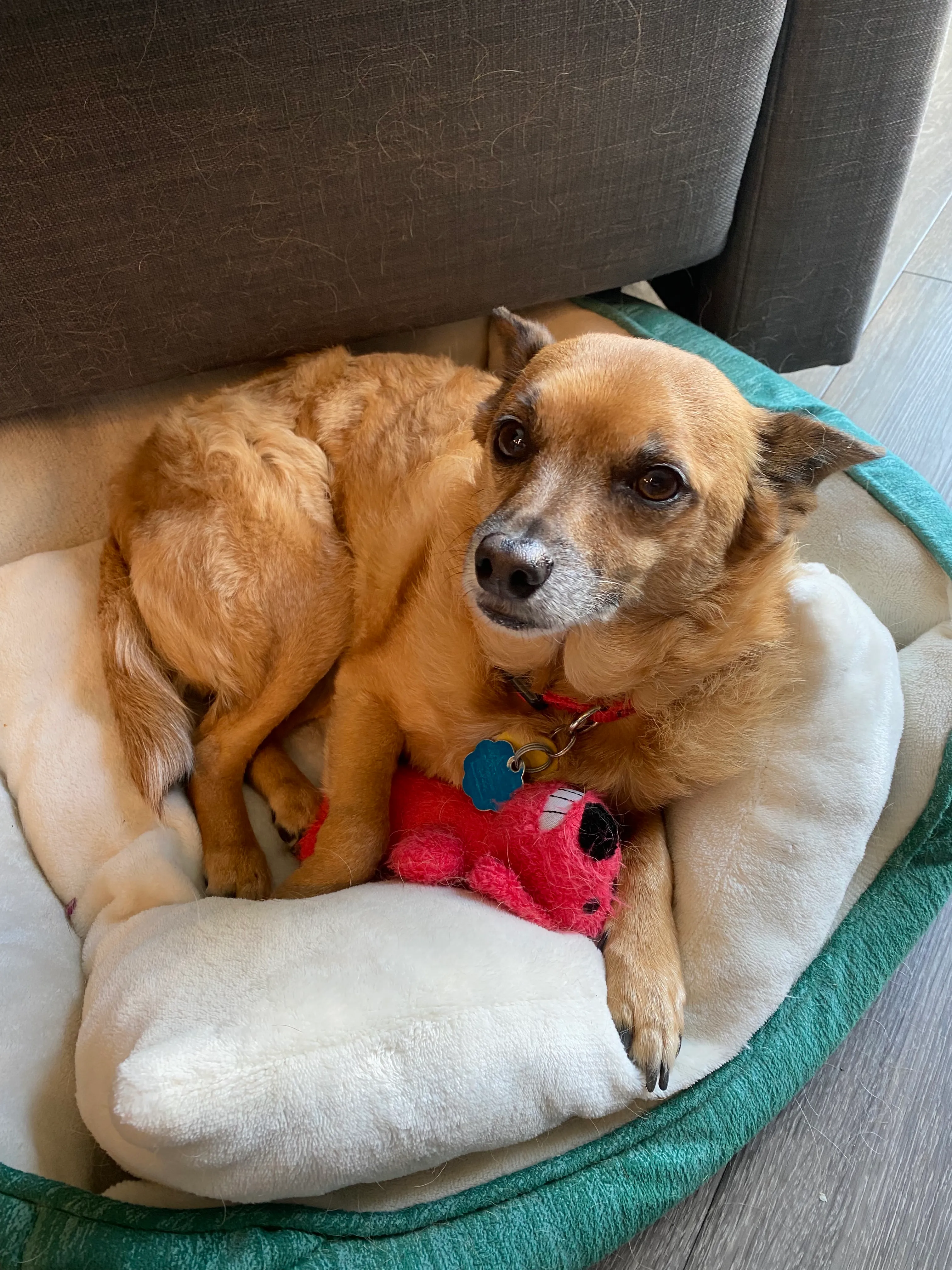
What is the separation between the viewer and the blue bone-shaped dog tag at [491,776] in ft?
5.11

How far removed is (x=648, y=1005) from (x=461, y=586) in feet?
2.48

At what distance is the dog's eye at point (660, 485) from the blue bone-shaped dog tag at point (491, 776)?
54 centimetres

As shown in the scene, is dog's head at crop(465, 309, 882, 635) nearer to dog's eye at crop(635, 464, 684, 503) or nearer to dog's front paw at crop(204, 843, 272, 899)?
dog's eye at crop(635, 464, 684, 503)

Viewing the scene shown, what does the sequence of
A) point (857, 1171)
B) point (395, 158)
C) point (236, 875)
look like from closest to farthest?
point (857, 1171)
point (395, 158)
point (236, 875)

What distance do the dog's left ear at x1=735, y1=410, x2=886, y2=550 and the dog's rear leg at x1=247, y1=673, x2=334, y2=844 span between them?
1.03 m

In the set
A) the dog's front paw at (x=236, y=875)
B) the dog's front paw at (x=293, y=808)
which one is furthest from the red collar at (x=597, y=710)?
the dog's front paw at (x=236, y=875)

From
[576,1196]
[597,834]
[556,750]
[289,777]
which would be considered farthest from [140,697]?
[576,1196]

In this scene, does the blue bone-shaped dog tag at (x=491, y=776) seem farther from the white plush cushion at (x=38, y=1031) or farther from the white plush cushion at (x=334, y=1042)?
the white plush cushion at (x=38, y=1031)

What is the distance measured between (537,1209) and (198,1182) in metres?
0.48

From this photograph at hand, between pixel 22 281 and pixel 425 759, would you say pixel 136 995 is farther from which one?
pixel 22 281

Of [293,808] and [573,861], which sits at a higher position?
[573,861]

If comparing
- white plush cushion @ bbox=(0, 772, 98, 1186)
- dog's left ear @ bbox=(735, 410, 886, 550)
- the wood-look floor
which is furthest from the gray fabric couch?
the wood-look floor

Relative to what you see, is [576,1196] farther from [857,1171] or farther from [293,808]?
[293,808]

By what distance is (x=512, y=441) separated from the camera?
1.43 m
